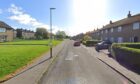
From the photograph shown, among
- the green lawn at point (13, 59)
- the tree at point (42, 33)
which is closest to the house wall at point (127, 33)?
the green lawn at point (13, 59)

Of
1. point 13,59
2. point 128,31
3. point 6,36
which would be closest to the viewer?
point 13,59

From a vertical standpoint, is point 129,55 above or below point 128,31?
below

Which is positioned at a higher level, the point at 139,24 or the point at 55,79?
the point at 139,24

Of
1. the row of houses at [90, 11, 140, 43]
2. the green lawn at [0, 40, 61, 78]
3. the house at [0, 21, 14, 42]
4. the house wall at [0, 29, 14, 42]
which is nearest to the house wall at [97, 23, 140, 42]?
the row of houses at [90, 11, 140, 43]

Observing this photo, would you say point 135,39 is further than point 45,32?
No

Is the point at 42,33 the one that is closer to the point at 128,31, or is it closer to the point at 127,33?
the point at 127,33

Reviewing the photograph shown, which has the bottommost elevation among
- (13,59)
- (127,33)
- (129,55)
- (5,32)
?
(13,59)

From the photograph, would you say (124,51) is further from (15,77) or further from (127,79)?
(15,77)

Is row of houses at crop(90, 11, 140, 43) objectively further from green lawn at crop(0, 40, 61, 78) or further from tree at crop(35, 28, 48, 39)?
tree at crop(35, 28, 48, 39)

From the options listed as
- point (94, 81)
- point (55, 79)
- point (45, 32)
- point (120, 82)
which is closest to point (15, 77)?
point (55, 79)

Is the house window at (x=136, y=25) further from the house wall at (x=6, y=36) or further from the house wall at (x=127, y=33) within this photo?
the house wall at (x=6, y=36)

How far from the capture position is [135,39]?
43375 millimetres

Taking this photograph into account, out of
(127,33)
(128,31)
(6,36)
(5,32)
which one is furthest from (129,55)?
(6,36)

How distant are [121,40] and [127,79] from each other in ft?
129
